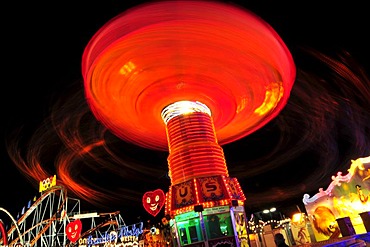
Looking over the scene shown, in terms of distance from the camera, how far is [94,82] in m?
12.7

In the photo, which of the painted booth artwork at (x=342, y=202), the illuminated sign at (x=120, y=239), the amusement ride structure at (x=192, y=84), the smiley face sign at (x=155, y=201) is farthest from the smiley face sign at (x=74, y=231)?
the painted booth artwork at (x=342, y=202)

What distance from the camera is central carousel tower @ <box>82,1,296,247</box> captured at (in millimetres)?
11273

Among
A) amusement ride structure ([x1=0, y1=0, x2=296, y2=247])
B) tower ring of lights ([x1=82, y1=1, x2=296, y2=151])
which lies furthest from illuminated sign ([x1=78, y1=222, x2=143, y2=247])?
amusement ride structure ([x1=0, y1=0, x2=296, y2=247])

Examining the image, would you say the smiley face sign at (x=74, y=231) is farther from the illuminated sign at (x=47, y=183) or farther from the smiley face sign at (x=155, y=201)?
the smiley face sign at (x=155, y=201)

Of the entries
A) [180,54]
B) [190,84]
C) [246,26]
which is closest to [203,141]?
[190,84]

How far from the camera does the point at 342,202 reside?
22281 mm

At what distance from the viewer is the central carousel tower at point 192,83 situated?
1127 centimetres

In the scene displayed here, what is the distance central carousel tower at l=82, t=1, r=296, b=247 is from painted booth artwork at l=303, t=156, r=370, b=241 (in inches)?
390

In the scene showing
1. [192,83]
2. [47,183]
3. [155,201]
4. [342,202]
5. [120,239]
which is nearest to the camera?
[192,83]

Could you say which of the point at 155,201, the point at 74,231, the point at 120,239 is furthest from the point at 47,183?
the point at 155,201

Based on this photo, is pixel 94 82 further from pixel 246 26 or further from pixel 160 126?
pixel 246 26

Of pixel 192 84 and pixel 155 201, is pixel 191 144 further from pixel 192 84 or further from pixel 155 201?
pixel 155 201

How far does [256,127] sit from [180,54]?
6.43 m

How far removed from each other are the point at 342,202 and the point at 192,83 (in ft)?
49.4
